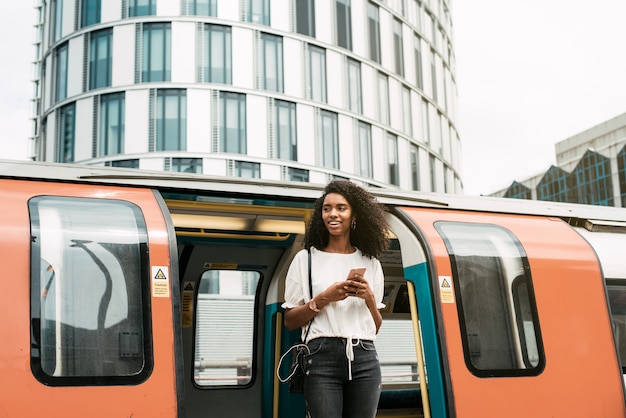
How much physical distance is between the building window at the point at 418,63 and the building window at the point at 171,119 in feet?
35.7

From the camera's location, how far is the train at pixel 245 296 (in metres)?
4.03

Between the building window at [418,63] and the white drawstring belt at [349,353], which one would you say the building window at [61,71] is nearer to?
the building window at [418,63]

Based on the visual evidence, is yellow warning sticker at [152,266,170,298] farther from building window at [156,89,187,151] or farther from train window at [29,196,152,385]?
building window at [156,89,187,151]

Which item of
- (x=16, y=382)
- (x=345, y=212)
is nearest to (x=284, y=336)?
(x=345, y=212)

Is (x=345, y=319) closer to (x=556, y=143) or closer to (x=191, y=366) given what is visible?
(x=191, y=366)

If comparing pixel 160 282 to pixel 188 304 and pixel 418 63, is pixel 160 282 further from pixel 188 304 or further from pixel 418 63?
pixel 418 63

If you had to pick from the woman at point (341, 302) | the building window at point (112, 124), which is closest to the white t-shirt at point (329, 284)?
the woman at point (341, 302)

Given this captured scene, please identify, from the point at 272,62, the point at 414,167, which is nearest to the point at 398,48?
the point at 414,167

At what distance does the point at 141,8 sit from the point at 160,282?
25.2 meters

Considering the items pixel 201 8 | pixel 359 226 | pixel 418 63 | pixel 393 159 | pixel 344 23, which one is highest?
pixel 344 23

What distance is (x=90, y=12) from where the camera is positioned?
92.1 feet

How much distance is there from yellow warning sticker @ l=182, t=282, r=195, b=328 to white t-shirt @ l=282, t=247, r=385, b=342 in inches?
125

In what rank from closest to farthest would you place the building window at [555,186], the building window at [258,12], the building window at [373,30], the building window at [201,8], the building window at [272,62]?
the building window at [201,8], the building window at [272,62], the building window at [258,12], the building window at [373,30], the building window at [555,186]

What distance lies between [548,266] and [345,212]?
2007mm
